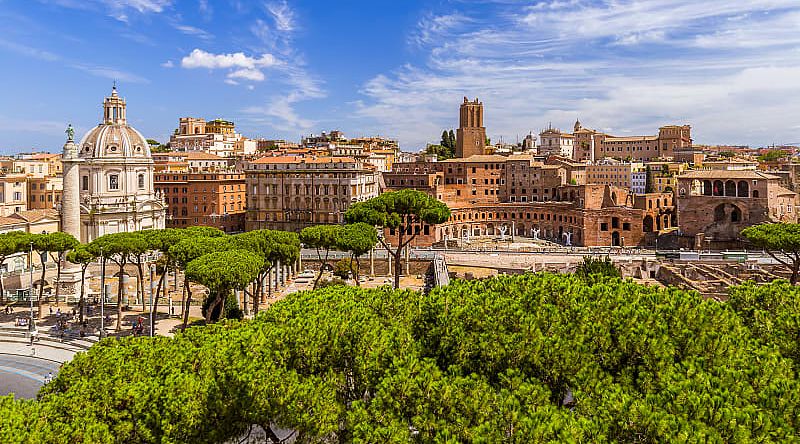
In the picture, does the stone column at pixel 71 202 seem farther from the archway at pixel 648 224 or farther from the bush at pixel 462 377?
the archway at pixel 648 224

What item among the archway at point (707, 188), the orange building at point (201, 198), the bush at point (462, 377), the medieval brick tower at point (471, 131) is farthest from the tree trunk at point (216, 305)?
the medieval brick tower at point (471, 131)

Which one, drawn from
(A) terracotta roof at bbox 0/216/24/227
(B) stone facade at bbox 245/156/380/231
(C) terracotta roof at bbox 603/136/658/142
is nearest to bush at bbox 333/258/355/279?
(B) stone facade at bbox 245/156/380/231

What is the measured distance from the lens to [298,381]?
12125 millimetres

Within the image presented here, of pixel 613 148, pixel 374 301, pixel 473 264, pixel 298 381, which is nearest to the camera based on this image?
pixel 298 381

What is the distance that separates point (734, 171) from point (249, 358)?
74.5 metres

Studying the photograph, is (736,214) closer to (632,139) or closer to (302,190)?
(302,190)

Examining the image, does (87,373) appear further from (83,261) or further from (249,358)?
(83,261)

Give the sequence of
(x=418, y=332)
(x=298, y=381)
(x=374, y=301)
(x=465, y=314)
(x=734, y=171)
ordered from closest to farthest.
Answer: (x=298, y=381) → (x=465, y=314) → (x=418, y=332) → (x=374, y=301) → (x=734, y=171)

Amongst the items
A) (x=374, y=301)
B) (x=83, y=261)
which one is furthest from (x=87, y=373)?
(x=83, y=261)

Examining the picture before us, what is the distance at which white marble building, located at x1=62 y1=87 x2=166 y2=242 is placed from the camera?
56750 millimetres

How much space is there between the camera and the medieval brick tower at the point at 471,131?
108m

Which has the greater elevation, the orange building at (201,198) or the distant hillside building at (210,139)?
the distant hillside building at (210,139)

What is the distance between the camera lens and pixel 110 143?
60.0 m

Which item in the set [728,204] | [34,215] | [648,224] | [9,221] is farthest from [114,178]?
[728,204]
